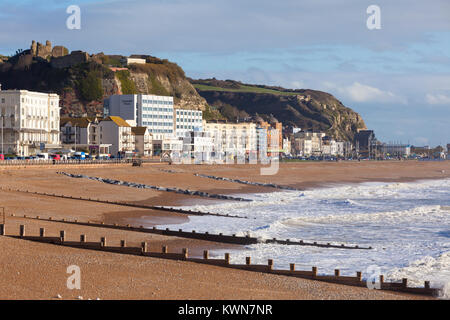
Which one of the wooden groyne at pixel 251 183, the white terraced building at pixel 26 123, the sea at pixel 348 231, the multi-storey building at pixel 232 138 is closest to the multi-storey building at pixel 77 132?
the white terraced building at pixel 26 123

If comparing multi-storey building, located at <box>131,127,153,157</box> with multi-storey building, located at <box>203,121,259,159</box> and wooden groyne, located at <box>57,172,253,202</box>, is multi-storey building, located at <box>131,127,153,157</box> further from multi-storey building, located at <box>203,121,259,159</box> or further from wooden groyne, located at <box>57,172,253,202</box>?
wooden groyne, located at <box>57,172,253,202</box>

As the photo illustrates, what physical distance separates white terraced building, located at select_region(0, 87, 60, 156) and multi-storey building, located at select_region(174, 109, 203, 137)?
37.9m

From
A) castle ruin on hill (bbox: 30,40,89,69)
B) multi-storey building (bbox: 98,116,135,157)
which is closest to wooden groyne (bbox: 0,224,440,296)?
multi-storey building (bbox: 98,116,135,157)

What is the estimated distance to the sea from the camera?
22.3 metres

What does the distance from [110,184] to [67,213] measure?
23.7m

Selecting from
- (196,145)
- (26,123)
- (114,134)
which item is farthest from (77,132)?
(196,145)

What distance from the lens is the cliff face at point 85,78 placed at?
148125 mm

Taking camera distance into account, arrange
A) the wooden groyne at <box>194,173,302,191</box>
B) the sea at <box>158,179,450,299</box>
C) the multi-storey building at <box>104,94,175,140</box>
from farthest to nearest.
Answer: the multi-storey building at <box>104,94,175,140</box> < the wooden groyne at <box>194,173,302,191</box> < the sea at <box>158,179,450,299</box>

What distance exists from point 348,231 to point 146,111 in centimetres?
10520

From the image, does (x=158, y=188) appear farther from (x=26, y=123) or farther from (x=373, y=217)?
(x=26, y=123)

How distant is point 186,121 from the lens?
480ft

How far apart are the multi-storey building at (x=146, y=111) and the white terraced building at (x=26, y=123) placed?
24396 mm

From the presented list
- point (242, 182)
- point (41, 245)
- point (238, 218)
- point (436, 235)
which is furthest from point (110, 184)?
point (41, 245)

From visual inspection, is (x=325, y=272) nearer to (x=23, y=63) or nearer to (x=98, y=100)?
(x=98, y=100)
